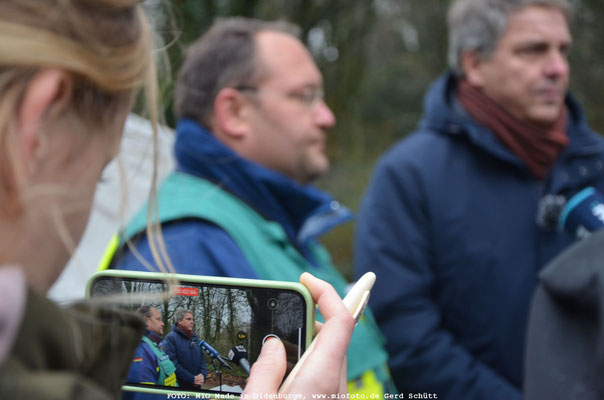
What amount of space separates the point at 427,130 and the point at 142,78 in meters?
2.03

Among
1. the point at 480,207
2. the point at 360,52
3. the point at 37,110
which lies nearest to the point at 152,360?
the point at 37,110

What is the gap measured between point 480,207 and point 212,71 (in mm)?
1151

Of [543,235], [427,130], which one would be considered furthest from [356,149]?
[543,235]

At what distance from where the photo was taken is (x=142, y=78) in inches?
34.4

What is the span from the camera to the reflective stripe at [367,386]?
6.07 ft

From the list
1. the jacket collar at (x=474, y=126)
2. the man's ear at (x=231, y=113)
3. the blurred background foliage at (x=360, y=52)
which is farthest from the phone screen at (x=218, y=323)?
the blurred background foliage at (x=360, y=52)

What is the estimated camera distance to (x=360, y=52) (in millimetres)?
5527

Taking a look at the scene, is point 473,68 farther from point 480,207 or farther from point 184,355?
point 184,355

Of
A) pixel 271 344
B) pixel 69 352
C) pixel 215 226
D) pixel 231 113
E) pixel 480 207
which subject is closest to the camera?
pixel 69 352

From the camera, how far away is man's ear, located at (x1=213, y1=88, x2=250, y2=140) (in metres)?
2.21

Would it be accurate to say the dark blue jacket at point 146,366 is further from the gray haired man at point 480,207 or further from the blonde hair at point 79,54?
the gray haired man at point 480,207

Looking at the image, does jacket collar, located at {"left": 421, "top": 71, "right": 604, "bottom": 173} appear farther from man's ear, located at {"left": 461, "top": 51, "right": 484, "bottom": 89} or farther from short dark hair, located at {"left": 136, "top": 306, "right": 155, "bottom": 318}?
short dark hair, located at {"left": 136, "top": 306, "right": 155, "bottom": 318}

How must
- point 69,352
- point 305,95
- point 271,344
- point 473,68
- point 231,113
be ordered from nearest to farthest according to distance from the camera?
1. point 69,352
2. point 271,344
3. point 231,113
4. point 305,95
5. point 473,68

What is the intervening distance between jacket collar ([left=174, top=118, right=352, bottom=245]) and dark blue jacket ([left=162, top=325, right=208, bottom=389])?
3.08 ft
